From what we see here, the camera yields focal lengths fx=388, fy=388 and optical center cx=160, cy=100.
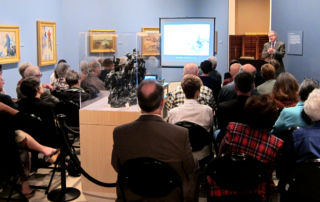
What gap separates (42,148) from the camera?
3721mm

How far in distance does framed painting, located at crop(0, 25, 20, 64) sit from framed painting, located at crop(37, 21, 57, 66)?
34.0 inches

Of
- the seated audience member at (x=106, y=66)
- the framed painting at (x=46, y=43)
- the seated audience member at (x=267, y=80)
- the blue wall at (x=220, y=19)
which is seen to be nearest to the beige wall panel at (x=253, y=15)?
the blue wall at (x=220, y=19)

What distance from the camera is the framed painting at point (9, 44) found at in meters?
7.29

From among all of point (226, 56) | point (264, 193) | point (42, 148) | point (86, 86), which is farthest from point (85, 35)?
point (226, 56)

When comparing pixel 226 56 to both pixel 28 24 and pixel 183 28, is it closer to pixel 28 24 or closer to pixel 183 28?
pixel 183 28

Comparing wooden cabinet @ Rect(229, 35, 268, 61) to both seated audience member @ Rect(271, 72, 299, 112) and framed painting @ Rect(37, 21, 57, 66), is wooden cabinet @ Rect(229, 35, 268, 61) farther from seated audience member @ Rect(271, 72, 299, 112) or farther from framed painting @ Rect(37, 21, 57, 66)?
seated audience member @ Rect(271, 72, 299, 112)

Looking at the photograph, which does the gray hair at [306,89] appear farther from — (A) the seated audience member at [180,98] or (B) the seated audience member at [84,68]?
(B) the seated audience member at [84,68]

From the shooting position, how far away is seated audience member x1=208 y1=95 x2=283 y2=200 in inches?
109

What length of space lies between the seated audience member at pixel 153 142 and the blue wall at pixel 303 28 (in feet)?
16.7

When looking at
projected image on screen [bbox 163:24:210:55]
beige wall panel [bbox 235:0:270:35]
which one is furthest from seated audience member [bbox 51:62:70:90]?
beige wall panel [bbox 235:0:270:35]

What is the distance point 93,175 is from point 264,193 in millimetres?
1938

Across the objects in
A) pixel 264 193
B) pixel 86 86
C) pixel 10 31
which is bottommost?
pixel 264 193

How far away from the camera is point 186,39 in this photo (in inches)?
356

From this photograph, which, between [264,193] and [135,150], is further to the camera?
[264,193]
